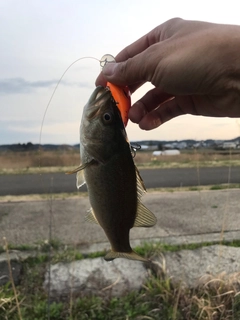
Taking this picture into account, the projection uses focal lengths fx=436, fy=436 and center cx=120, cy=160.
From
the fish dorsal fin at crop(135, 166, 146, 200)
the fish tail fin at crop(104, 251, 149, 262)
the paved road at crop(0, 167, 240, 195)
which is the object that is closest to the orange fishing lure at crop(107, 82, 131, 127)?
the fish dorsal fin at crop(135, 166, 146, 200)

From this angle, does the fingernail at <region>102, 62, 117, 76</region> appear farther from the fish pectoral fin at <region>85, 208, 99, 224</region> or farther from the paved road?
the paved road

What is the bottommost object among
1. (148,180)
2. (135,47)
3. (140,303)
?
(140,303)

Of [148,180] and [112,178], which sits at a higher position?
[112,178]

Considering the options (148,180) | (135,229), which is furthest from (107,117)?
(148,180)

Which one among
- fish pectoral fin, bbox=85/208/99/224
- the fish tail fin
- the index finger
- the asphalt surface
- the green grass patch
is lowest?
the green grass patch

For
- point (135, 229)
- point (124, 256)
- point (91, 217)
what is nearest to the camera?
point (124, 256)

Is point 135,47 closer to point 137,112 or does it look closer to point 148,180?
point 137,112

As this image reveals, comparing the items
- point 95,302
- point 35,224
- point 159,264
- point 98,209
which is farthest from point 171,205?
point 98,209
